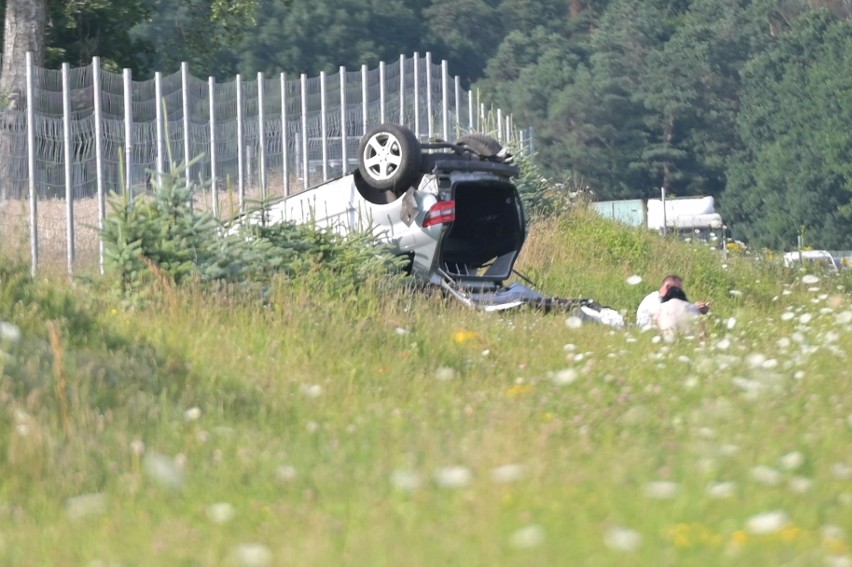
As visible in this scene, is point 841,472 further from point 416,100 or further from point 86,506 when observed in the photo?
point 416,100

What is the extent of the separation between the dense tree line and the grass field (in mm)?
64729

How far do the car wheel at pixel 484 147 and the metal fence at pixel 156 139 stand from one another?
5.92 feet

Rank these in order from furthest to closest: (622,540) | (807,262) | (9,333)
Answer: (807,262) → (9,333) → (622,540)

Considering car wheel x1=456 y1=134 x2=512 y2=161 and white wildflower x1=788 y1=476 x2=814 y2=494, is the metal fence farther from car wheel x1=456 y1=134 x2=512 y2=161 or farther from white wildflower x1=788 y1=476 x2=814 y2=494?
white wildflower x1=788 y1=476 x2=814 y2=494

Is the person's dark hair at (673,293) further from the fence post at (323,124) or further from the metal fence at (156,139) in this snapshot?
the fence post at (323,124)

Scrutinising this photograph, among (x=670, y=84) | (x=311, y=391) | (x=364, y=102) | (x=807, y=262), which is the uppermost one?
(x=364, y=102)

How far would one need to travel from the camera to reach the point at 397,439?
7043 mm

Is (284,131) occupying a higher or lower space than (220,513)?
higher

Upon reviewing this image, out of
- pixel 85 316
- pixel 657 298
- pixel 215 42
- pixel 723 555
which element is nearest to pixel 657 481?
pixel 723 555

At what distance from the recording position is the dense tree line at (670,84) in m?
77.3

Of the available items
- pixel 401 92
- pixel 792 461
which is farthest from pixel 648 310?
pixel 401 92

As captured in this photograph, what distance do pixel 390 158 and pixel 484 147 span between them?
4.16ft

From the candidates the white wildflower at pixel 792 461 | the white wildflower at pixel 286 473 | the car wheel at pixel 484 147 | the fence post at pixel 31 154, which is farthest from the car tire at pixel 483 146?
the white wildflower at pixel 792 461

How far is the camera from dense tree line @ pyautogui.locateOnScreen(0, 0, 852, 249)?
254 feet
